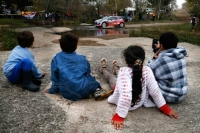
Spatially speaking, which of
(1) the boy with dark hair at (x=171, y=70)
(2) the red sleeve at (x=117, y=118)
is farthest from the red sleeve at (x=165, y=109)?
(2) the red sleeve at (x=117, y=118)

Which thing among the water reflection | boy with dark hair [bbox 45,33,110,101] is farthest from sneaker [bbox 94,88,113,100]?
the water reflection

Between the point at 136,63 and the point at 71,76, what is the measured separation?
39.7 inches

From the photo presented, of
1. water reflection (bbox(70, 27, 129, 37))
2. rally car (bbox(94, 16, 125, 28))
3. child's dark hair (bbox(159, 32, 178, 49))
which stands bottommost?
water reflection (bbox(70, 27, 129, 37))

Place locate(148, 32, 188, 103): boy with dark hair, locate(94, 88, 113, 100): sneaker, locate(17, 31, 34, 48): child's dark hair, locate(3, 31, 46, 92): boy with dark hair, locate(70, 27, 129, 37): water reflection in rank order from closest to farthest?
locate(148, 32, 188, 103): boy with dark hair < locate(94, 88, 113, 100): sneaker < locate(3, 31, 46, 92): boy with dark hair < locate(17, 31, 34, 48): child's dark hair < locate(70, 27, 129, 37): water reflection

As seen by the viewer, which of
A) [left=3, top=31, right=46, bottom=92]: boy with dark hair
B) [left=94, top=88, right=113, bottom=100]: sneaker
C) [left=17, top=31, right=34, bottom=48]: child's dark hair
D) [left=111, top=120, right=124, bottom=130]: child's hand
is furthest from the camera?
[left=17, top=31, right=34, bottom=48]: child's dark hair

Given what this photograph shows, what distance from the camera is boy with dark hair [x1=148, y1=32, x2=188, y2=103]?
3.31 m

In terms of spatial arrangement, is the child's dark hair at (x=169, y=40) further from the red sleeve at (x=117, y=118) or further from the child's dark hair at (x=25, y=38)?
the child's dark hair at (x=25, y=38)

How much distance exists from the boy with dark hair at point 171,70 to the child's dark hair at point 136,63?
56 centimetres

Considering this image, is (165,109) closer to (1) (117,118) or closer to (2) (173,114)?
(2) (173,114)

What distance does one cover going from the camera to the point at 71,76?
338 cm

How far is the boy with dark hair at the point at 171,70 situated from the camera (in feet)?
10.9

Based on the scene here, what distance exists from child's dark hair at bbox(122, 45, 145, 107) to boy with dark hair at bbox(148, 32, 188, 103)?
0.56m

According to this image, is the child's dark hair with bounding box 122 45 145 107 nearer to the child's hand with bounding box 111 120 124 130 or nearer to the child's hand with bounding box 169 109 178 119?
the child's hand with bounding box 111 120 124 130

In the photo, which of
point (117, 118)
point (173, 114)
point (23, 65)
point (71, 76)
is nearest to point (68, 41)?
point (71, 76)
